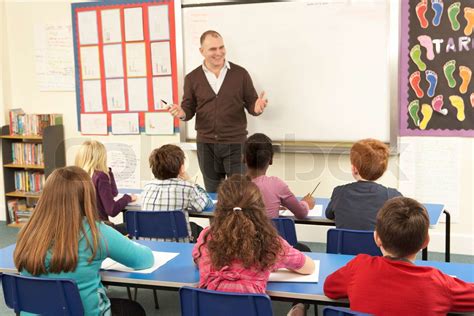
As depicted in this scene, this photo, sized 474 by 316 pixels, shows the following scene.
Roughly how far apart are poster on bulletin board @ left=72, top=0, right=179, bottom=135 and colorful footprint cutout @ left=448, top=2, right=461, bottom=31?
2.40 meters

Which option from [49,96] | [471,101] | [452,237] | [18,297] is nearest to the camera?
[18,297]

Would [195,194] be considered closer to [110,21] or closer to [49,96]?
[110,21]

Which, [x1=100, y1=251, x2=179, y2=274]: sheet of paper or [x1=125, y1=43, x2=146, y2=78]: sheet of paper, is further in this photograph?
[x1=125, y1=43, x2=146, y2=78]: sheet of paper

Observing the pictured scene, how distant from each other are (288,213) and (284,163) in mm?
1666

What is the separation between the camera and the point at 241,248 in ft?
6.81

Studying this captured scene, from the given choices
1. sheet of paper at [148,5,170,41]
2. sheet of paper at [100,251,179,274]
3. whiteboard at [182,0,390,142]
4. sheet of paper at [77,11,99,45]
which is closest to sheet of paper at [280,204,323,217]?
sheet of paper at [100,251,179,274]

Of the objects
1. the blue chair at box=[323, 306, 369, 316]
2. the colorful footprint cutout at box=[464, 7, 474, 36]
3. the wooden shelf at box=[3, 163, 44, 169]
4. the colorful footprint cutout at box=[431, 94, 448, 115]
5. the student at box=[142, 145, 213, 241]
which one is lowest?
the blue chair at box=[323, 306, 369, 316]

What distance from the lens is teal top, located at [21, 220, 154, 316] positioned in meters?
2.18

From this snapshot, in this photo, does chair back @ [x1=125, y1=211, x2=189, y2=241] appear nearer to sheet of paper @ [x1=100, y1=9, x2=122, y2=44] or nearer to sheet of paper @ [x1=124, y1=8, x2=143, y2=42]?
sheet of paper @ [x1=124, y1=8, x2=143, y2=42]

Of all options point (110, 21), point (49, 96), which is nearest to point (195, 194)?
point (110, 21)

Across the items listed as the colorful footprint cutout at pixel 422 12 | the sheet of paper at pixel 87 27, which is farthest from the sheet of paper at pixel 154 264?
the sheet of paper at pixel 87 27

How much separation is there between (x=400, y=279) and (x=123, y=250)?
3.61 ft

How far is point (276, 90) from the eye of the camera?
4.93m

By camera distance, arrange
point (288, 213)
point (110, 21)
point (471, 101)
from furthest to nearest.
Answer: point (110, 21), point (471, 101), point (288, 213)
